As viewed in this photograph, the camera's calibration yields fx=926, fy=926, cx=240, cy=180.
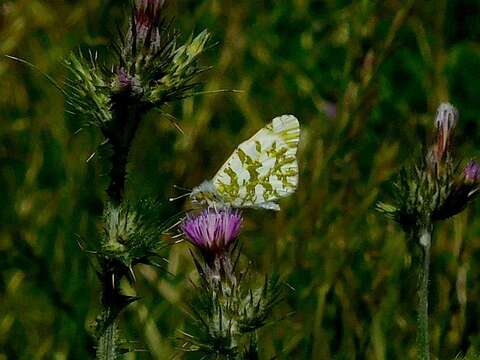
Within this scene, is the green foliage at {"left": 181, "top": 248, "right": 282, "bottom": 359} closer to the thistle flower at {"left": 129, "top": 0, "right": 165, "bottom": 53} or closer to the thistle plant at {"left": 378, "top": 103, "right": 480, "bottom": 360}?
the thistle plant at {"left": 378, "top": 103, "right": 480, "bottom": 360}

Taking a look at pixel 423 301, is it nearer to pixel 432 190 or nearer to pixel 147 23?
pixel 432 190

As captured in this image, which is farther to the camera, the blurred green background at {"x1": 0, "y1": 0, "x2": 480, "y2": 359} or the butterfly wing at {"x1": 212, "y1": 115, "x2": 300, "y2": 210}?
the blurred green background at {"x1": 0, "y1": 0, "x2": 480, "y2": 359}

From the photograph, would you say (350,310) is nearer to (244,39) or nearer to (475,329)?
(475,329)

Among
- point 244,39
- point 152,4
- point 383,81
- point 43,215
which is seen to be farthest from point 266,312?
point 383,81

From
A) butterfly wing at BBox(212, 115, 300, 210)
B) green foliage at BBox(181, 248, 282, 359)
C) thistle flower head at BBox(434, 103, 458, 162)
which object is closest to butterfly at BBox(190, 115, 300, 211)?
butterfly wing at BBox(212, 115, 300, 210)

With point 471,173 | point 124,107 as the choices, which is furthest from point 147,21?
point 471,173

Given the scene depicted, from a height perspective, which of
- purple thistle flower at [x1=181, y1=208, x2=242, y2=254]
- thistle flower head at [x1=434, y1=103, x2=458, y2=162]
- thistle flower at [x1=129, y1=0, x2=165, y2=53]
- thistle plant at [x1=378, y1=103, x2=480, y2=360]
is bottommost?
purple thistle flower at [x1=181, y1=208, x2=242, y2=254]
